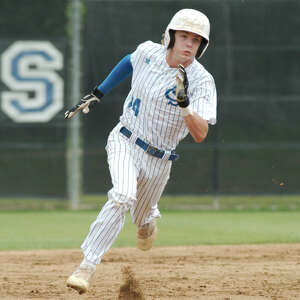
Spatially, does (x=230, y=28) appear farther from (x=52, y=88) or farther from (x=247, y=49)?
(x=52, y=88)

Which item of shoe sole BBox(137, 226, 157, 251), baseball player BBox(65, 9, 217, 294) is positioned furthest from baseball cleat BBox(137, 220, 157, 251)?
baseball player BBox(65, 9, 217, 294)

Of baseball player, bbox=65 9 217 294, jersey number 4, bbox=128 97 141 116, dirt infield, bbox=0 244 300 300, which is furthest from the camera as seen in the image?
dirt infield, bbox=0 244 300 300

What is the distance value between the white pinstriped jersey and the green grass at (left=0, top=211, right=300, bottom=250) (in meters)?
3.05

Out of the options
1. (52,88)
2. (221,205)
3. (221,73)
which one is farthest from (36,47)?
(221,205)

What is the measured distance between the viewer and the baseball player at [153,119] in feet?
16.0

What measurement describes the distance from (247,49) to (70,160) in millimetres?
3067

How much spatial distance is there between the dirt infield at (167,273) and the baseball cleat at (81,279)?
0.59 meters

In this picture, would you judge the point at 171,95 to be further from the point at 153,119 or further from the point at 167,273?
the point at 167,273

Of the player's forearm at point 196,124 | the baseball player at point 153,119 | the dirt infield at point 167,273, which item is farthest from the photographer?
the dirt infield at point 167,273

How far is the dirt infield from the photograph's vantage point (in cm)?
550

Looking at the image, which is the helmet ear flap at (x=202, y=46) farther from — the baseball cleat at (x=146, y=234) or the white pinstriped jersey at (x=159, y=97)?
the baseball cleat at (x=146, y=234)

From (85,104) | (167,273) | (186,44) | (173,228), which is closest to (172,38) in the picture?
(186,44)

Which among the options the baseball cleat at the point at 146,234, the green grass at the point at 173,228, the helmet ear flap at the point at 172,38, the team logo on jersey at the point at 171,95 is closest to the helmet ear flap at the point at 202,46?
the helmet ear flap at the point at 172,38

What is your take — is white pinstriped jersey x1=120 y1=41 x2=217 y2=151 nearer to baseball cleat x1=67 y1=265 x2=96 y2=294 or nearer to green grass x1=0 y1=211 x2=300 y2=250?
baseball cleat x1=67 y1=265 x2=96 y2=294
